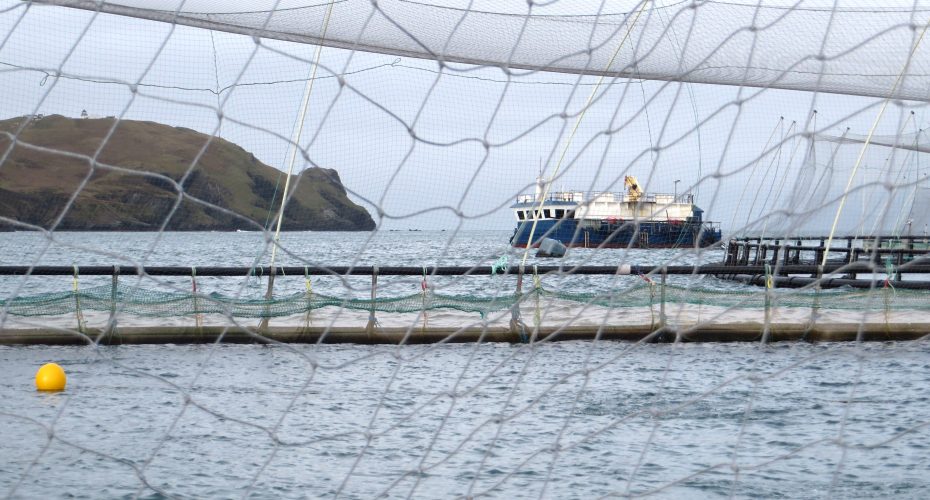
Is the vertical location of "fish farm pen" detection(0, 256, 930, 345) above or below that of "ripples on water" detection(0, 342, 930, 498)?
above

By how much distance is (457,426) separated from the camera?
7.46m

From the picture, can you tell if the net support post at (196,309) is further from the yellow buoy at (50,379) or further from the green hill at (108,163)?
the green hill at (108,163)

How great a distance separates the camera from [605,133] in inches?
124

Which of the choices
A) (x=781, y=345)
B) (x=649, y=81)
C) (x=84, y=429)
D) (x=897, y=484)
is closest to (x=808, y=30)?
(x=649, y=81)

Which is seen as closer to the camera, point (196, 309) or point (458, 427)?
point (458, 427)

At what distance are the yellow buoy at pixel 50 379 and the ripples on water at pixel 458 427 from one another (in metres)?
0.10

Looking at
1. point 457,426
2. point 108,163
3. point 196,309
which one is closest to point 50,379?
point 196,309

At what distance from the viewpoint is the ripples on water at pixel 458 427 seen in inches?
233

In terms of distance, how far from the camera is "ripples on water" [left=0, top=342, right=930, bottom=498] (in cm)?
592

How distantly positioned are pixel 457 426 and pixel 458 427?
29 millimetres

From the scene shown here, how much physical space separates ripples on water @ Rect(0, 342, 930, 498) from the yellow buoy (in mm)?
103

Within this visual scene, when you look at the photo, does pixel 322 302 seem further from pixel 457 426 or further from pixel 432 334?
pixel 457 426

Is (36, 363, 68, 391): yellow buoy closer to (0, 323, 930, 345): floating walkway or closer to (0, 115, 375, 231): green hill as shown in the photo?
(0, 323, 930, 345): floating walkway

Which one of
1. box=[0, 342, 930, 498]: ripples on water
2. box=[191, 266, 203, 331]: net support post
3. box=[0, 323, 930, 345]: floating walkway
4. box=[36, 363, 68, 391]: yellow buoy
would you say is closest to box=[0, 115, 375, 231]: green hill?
box=[0, 342, 930, 498]: ripples on water
